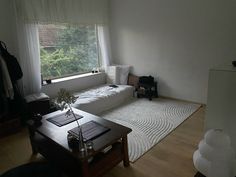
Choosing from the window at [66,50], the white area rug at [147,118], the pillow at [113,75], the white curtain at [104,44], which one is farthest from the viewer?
the white curtain at [104,44]

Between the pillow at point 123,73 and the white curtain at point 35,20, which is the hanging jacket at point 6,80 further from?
the pillow at point 123,73

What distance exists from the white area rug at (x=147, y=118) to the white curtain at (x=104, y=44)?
51.6 inches

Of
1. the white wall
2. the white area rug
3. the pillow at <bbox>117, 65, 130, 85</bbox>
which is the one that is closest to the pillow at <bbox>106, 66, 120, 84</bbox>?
the pillow at <bbox>117, 65, 130, 85</bbox>

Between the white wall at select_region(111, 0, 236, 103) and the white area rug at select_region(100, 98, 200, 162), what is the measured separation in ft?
1.52

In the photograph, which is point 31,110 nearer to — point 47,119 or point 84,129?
point 47,119

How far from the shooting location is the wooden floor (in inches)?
76.9

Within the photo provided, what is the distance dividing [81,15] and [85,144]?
3.19 m

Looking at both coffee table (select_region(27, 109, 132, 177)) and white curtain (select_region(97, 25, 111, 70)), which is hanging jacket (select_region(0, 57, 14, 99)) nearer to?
coffee table (select_region(27, 109, 132, 177))

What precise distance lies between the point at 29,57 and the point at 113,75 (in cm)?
189

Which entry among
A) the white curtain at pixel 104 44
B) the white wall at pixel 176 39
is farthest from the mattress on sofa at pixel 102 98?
the white curtain at pixel 104 44

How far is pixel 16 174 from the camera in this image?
5.23ft

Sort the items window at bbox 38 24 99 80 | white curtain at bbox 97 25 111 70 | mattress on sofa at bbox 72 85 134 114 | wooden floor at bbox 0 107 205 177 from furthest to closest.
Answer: white curtain at bbox 97 25 111 70
window at bbox 38 24 99 80
mattress on sofa at bbox 72 85 134 114
wooden floor at bbox 0 107 205 177

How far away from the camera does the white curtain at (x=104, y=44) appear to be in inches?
182

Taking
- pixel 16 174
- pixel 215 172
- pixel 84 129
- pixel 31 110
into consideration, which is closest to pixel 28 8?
pixel 31 110
